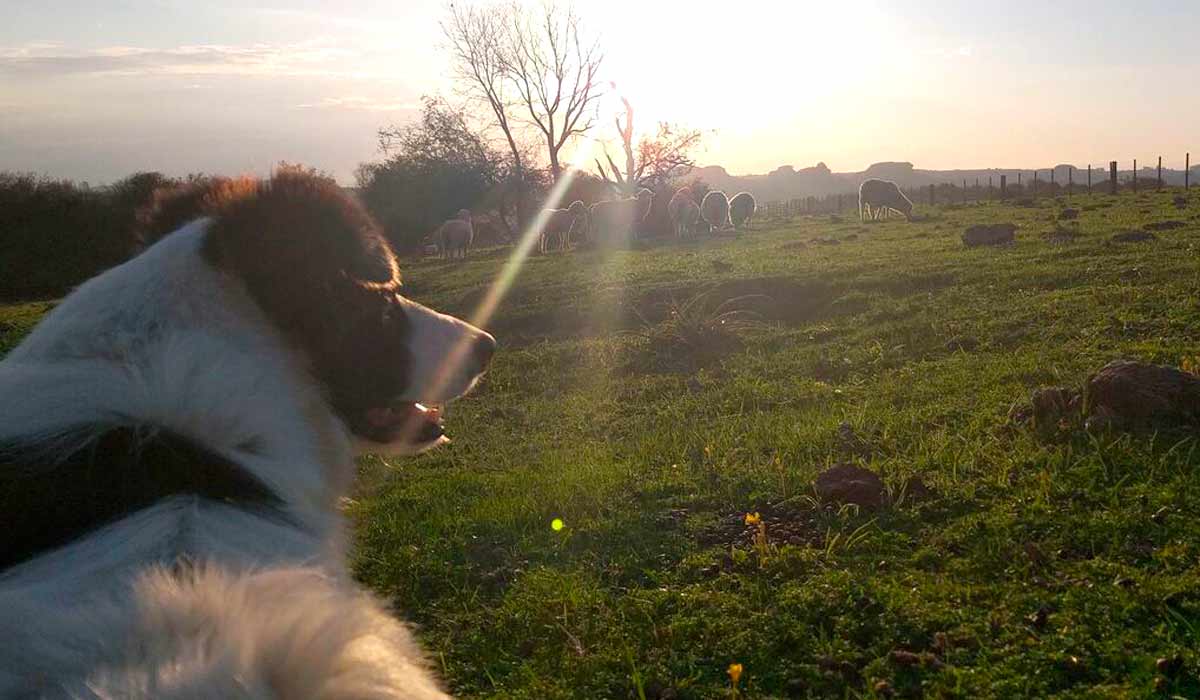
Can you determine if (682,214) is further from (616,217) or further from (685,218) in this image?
(616,217)

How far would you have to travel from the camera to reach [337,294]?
2678 millimetres

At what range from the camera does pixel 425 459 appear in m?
6.52

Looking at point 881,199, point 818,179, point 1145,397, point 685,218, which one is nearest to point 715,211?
point 685,218

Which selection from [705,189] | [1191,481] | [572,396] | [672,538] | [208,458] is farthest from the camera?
[705,189]

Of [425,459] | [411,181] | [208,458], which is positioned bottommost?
[425,459]

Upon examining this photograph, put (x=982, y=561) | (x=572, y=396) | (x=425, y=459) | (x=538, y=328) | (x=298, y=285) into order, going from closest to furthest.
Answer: (x=298, y=285) → (x=982, y=561) → (x=425, y=459) → (x=572, y=396) → (x=538, y=328)

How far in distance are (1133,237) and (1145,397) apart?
1096cm

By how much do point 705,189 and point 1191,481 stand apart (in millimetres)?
45688

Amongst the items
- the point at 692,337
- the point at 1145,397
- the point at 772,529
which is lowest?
the point at 772,529

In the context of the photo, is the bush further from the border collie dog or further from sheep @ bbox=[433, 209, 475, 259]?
the border collie dog

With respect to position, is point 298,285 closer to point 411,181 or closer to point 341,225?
point 341,225

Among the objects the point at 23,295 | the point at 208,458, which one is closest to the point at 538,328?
the point at 208,458

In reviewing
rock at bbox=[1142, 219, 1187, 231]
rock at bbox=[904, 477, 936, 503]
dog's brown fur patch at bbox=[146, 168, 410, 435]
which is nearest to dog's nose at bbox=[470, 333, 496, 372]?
dog's brown fur patch at bbox=[146, 168, 410, 435]

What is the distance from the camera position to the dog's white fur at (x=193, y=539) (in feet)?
4.43
